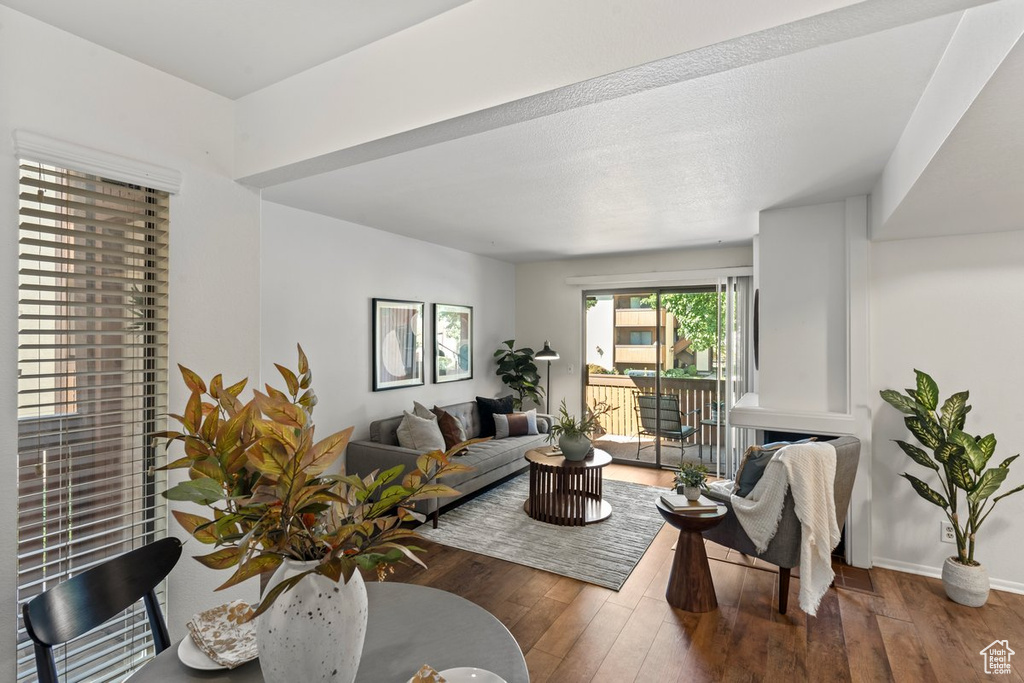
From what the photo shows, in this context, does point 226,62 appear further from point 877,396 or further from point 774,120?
point 877,396

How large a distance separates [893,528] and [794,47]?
340 centimetres

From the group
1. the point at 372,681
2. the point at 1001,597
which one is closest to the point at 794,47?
the point at 372,681

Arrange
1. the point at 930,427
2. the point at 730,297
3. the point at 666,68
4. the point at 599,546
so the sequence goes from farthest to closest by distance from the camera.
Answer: the point at 730,297
the point at 599,546
the point at 930,427
the point at 666,68

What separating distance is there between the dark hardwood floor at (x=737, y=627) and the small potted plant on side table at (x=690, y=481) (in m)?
0.64

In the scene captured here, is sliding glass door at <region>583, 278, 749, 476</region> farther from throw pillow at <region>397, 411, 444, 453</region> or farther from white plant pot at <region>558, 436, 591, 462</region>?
throw pillow at <region>397, 411, 444, 453</region>

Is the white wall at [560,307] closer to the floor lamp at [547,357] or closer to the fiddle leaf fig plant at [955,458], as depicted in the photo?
the floor lamp at [547,357]

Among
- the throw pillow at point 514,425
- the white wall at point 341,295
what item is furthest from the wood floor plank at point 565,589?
the throw pillow at point 514,425

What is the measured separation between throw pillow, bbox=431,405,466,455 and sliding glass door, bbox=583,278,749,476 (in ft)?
5.21

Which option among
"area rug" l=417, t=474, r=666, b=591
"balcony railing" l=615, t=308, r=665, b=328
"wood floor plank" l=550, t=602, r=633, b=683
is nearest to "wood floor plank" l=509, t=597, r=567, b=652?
"wood floor plank" l=550, t=602, r=633, b=683

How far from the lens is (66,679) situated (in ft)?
5.13

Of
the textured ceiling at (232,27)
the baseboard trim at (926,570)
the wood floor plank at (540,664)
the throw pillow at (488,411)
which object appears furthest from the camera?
the throw pillow at (488,411)

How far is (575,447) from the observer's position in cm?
401

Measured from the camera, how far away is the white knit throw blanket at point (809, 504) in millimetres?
2564

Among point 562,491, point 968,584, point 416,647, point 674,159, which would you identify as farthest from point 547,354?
point 416,647
